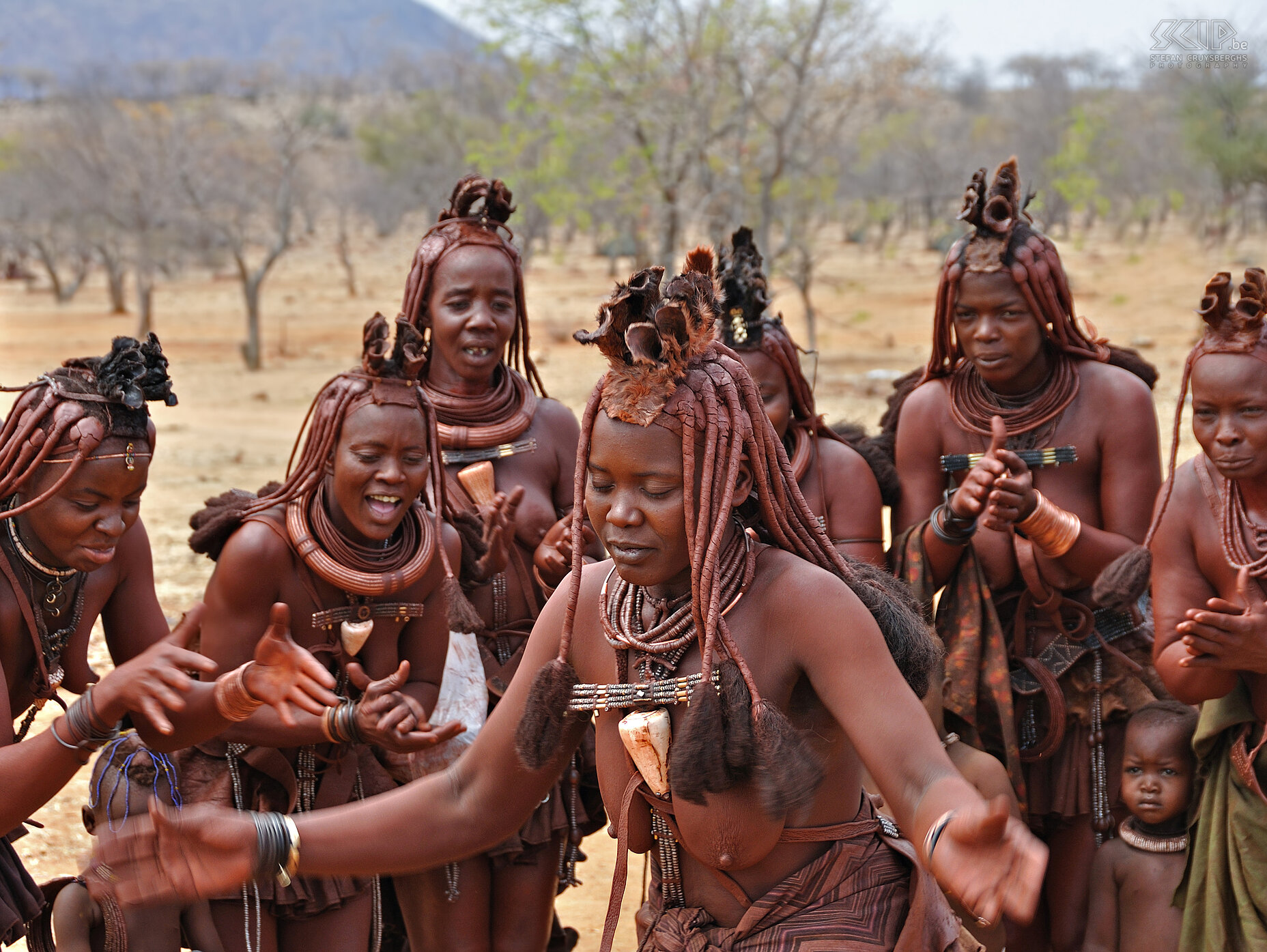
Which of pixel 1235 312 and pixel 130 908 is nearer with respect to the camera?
pixel 1235 312

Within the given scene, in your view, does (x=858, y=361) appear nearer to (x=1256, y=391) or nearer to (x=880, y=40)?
(x=880, y=40)

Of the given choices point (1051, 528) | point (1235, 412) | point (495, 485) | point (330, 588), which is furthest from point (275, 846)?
point (1235, 412)

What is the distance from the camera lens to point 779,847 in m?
2.43

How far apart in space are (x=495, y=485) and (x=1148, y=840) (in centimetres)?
227

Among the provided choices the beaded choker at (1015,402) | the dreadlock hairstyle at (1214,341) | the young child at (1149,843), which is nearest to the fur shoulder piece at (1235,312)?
the dreadlock hairstyle at (1214,341)

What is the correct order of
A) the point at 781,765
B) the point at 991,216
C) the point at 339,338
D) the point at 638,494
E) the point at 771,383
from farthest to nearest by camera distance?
1. the point at 339,338
2. the point at 771,383
3. the point at 991,216
4. the point at 638,494
5. the point at 781,765

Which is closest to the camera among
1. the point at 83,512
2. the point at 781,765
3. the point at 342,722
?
the point at 781,765

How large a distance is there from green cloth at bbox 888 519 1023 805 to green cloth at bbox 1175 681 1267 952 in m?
0.57

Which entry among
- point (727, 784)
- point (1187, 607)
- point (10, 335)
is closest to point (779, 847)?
point (727, 784)

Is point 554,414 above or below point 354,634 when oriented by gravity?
above

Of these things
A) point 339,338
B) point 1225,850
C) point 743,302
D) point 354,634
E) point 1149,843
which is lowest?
point 339,338

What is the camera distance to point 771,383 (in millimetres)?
4180

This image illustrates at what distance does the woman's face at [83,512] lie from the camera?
3250 mm

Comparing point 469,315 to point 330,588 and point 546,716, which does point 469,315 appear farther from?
point 546,716
